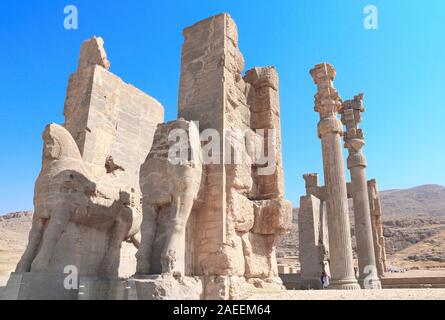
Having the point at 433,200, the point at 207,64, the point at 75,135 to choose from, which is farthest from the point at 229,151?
the point at 433,200

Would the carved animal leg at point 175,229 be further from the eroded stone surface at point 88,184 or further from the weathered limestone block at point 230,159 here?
the eroded stone surface at point 88,184

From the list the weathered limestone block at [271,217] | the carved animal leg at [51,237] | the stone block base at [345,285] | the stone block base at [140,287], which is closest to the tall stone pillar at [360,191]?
the stone block base at [345,285]

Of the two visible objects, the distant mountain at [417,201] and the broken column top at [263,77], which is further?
the distant mountain at [417,201]

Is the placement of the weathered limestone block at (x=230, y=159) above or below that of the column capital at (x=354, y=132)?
below

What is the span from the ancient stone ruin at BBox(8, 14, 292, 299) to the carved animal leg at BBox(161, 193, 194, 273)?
1cm

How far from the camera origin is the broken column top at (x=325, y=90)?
9.96 metres

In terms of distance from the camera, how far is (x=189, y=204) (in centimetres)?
405

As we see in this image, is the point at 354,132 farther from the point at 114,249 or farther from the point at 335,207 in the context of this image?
the point at 114,249

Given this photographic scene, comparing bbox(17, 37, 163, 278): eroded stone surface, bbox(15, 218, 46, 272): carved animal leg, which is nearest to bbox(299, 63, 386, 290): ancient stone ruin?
bbox(17, 37, 163, 278): eroded stone surface

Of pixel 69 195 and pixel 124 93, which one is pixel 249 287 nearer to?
pixel 69 195

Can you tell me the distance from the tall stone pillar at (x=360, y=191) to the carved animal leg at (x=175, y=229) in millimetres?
8245

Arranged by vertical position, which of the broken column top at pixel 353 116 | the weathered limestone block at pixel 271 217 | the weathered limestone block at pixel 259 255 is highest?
the broken column top at pixel 353 116
